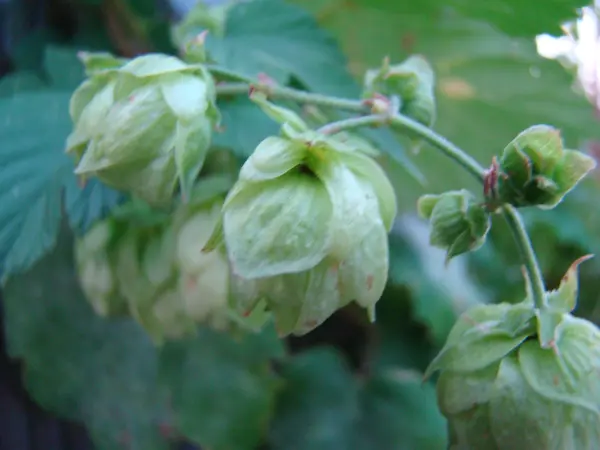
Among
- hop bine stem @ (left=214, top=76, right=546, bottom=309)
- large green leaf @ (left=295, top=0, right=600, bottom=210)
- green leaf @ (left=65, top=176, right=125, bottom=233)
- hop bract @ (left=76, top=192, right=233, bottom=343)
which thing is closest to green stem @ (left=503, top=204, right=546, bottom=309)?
hop bine stem @ (left=214, top=76, right=546, bottom=309)

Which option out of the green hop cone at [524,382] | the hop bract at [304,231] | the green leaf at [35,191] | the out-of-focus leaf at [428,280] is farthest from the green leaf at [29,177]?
the out-of-focus leaf at [428,280]

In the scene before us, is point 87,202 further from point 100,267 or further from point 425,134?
point 425,134

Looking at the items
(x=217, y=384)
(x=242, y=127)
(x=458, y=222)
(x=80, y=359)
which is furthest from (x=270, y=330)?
(x=458, y=222)

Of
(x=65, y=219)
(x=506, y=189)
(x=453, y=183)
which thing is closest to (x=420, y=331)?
(x=453, y=183)

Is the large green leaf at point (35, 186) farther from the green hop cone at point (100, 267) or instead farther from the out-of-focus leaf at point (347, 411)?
the out-of-focus leaf at point (347, 411)

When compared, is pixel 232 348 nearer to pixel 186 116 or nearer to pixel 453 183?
pixel 453 183
